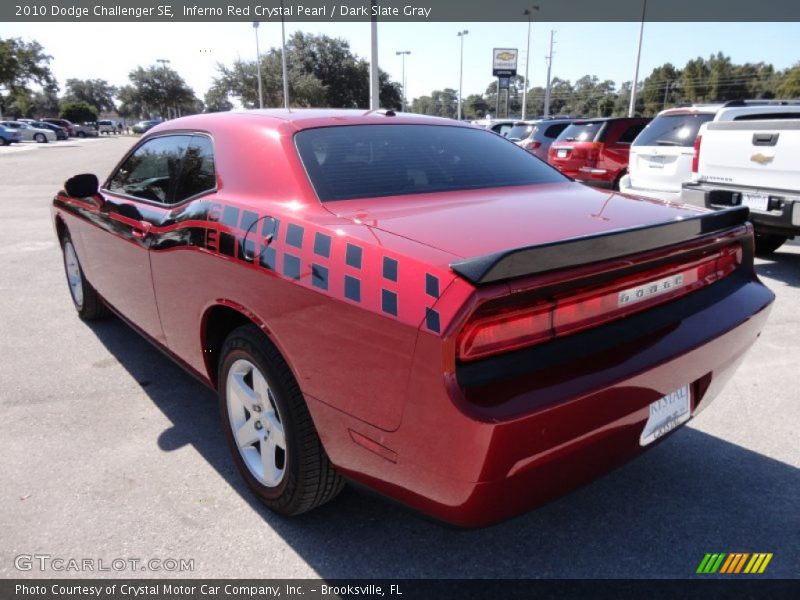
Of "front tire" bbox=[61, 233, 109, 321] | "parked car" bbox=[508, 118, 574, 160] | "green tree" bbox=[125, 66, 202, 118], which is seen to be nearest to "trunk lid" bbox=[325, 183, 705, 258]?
"front tire" bbox=[61, 233, 109, 321]

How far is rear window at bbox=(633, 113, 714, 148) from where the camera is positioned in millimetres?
7613

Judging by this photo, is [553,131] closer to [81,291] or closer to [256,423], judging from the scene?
[81,291]

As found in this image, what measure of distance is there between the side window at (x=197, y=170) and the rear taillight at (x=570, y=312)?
5.18 ft

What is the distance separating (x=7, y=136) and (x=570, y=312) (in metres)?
48.2

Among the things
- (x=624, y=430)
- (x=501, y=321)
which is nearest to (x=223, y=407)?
(x=501, y=321)

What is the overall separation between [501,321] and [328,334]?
0.57 meters

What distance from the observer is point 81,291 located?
4.60 metres

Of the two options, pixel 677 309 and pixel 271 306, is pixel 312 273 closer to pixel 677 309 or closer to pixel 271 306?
pixel 271 306

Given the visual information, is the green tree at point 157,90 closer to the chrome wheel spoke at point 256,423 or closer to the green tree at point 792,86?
the green tree at point 792,86

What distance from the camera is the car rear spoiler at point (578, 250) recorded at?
1531mm

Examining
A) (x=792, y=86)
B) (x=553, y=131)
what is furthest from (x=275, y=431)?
(x=792, y=86)

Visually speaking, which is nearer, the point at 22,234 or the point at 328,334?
the point at 328,334

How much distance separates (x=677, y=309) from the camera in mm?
2090

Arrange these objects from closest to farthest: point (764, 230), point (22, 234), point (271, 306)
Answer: point (271, 306), point (764, 230), point (22, 234)
